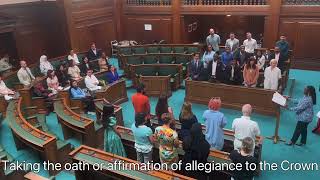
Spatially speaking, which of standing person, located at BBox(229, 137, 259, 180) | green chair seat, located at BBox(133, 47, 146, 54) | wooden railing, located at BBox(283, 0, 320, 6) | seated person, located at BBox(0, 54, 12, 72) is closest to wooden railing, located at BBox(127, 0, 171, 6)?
green chair seat, located at BBox(133, 47, 146, 54)

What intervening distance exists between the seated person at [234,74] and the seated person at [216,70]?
128 millimetres

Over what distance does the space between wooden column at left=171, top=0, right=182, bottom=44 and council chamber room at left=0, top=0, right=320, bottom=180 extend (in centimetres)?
4

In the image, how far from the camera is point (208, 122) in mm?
4562

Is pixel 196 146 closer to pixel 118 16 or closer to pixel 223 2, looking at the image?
pixel 223 2

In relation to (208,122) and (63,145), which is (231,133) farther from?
(63,145)

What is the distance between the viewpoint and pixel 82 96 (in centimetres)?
756

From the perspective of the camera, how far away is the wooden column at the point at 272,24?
1051cm

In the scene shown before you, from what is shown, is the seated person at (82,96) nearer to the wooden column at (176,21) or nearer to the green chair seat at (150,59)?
the green chair seat at (150,59)

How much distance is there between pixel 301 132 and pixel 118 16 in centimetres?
1012

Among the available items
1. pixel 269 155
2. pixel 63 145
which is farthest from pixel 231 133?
pixel 63 145

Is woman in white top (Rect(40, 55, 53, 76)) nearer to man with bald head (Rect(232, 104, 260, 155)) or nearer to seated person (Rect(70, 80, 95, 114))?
seated person (Rect(70, 80, 95, 114))

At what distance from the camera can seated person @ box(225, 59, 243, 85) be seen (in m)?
7.71

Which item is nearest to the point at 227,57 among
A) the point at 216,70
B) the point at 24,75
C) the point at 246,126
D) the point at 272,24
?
the point at 216,70

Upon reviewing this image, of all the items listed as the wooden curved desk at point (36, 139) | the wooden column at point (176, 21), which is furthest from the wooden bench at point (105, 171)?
the wooden column at point (176, 21)
